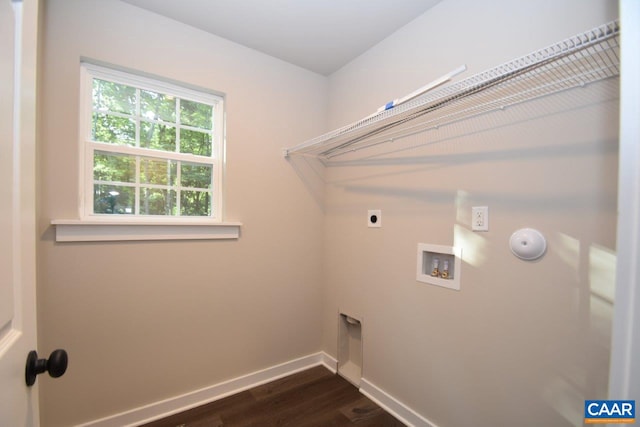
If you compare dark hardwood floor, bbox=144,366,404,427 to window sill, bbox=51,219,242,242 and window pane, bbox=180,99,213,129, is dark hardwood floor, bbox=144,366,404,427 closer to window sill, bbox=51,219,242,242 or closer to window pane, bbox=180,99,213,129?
window sill, bbox=51,219,242,242

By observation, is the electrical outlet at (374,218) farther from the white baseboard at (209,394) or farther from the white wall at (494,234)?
the white baseboard at (209,394)

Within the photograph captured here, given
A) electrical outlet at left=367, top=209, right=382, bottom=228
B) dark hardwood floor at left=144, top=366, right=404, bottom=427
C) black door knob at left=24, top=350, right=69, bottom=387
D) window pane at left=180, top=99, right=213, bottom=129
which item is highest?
window pane at left=180, top=99, right=213, bottom=129

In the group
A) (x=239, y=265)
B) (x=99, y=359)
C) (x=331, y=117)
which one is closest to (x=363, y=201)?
(x=331, y=117)

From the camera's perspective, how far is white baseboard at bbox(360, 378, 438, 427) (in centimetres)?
167

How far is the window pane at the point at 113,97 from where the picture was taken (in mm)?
1662

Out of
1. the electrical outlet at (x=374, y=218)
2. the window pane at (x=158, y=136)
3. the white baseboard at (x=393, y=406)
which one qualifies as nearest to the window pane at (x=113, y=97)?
the window pane at (x=158, y=136)

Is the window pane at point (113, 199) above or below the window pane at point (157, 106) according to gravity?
below

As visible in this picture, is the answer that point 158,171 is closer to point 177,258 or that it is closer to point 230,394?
point 177,258

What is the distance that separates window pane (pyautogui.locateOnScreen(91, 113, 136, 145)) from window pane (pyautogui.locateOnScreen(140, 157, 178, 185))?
0.52 ft

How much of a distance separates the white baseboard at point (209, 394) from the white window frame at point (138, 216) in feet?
3.62

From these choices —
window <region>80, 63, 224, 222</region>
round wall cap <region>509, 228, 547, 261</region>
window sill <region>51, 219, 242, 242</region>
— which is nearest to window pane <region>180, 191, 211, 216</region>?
window <region>80, 63, 224, 222</region>

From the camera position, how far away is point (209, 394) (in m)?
1.92

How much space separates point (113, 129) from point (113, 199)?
454mm

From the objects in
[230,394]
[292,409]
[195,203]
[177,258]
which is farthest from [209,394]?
[195,203]
